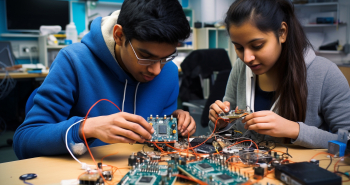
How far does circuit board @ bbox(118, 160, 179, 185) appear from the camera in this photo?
789 mm

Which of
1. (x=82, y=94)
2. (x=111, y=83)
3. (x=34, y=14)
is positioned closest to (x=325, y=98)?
(x=111, y=83)

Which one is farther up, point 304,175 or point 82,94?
point 82,94

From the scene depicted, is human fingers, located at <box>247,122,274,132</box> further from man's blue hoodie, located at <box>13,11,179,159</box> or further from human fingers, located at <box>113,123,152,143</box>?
man's blue hoodie, located at <box>13,11,179,159</box>

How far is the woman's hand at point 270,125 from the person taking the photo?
111cm

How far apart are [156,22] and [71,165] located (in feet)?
2.04

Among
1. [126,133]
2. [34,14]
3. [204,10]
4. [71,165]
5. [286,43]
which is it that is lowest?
[71,165]

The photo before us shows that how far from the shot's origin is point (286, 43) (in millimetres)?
1381

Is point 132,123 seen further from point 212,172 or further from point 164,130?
point 212,172

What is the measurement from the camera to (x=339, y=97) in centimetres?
130

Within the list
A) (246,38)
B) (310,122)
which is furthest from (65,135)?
(310,122)

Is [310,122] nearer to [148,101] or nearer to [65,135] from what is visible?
[148,101]

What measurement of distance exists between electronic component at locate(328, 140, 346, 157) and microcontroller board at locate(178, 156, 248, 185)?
1.45 feet

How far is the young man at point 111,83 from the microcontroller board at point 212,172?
0.22 m

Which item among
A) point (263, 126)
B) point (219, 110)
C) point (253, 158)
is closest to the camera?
point (253, 158)
